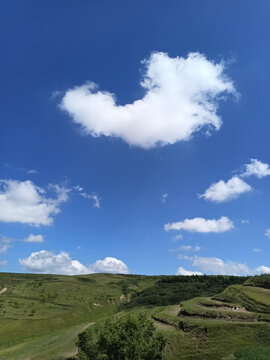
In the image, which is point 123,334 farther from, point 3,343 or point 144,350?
point 3,343

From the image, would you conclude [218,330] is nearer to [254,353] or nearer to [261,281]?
[254,353]

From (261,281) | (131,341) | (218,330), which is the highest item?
(261,281)

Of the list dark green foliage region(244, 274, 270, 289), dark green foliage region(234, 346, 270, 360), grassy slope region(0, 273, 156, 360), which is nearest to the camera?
dark green foliage region(234, 346, 270, 360)

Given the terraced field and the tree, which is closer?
the tree

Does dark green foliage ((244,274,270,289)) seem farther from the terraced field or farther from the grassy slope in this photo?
the grassy slope

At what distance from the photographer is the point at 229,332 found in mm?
40062

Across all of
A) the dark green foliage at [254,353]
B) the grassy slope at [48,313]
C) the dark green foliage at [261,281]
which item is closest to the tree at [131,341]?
the dark green foliage at [254,353]

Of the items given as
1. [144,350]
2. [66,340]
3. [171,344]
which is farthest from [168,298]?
[144,350]

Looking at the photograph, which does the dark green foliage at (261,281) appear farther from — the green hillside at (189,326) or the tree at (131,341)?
the tree at (131,341)

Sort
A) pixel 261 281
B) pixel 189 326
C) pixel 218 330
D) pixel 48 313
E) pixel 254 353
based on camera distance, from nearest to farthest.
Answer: pixel 254 353 < pixel 218 330 < pixel 189 326 < pixel 261 281 < pixel 48 313

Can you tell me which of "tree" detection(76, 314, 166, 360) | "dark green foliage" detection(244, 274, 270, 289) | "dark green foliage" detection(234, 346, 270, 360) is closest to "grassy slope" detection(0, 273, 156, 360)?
"tree" detection(76, 314, 166, 360)

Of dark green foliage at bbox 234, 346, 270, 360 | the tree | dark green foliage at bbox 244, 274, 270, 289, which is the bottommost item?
dark green foliage at bbox 234, 346, 270, 360

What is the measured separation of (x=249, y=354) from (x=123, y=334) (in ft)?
42.5

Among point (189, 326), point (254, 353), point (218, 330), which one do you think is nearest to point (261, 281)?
point (218, 330)
